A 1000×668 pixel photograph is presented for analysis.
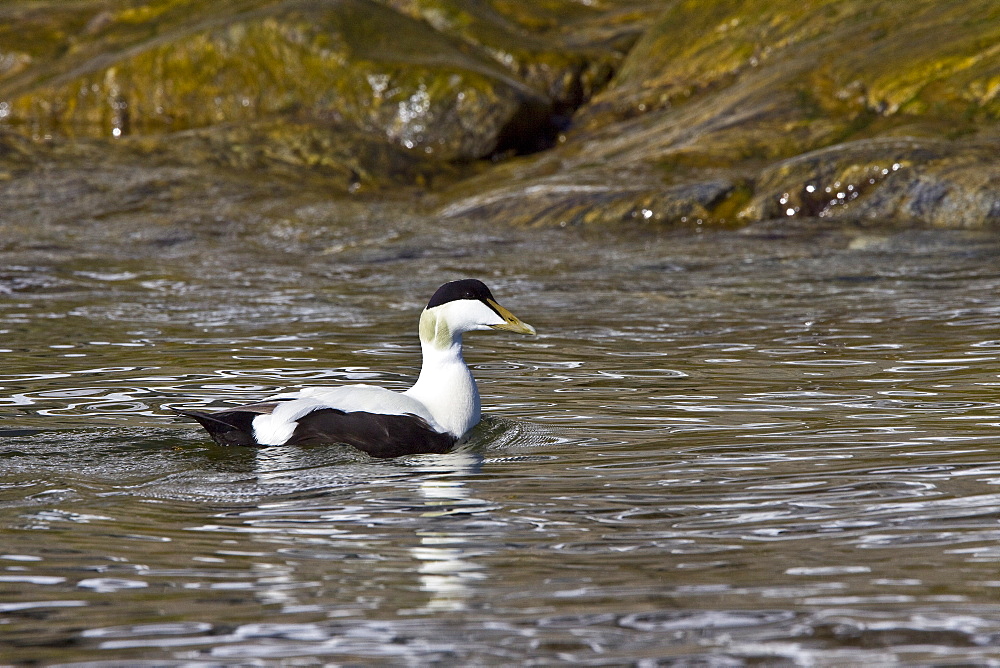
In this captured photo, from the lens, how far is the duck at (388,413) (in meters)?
5.83

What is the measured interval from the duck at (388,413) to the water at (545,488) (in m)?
0.10

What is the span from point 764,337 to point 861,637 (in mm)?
5375

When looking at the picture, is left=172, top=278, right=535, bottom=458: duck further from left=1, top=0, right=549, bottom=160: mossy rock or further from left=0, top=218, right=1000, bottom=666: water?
left=1, top=0, right=549, bottom=160: mossy rock

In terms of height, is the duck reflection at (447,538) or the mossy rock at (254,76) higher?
the mossy rock at (254,76)

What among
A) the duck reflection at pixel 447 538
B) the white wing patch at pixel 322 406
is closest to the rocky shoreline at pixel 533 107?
the white wing patch at pixel 322 406

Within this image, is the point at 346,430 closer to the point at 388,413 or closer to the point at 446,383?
the point at 388,413

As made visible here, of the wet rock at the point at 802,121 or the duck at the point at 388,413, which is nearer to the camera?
the duck at the point at 388,413

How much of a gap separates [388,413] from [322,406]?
0.96 ft

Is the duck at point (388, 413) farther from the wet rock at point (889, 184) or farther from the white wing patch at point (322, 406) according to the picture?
the wet rock at point (889, 184)

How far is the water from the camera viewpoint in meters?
3.58

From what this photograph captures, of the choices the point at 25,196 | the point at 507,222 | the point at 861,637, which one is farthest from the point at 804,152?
the point at 861,637

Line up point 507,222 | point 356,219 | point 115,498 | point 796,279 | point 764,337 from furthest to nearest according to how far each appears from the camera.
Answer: point 356,219 → point 507,222 → point 796,279 → point 764,337 → point 115,498

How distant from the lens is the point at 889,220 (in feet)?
41.7

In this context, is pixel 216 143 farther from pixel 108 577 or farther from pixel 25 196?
pixel 108 577
